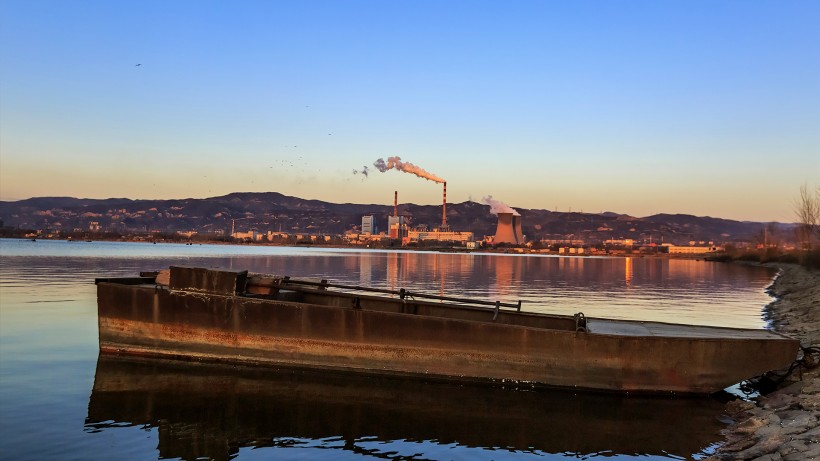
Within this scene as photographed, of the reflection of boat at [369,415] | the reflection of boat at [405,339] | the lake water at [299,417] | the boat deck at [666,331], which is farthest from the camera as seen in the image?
the boat deck at [666,331]

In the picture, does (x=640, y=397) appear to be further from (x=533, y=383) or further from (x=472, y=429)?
(x=472, y=429)

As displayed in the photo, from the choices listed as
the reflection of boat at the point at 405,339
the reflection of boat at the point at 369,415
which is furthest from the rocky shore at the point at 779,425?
the reflection of boat at the point at 405,339

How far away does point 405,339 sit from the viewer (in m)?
16.1

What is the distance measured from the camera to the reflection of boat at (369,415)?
12156 mm

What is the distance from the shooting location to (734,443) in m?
12.0

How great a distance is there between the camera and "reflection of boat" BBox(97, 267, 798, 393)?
15.1 meters

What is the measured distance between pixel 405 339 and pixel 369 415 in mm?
2716

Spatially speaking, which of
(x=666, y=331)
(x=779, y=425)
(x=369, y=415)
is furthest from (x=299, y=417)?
(x=666, y=331)

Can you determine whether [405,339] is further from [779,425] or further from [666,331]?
[779,425]

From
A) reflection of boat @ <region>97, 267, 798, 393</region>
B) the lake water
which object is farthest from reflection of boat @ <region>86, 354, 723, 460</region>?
reflection of boat @ <region>97, 267, 798, 393</region>

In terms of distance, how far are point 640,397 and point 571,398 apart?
67.5 inches

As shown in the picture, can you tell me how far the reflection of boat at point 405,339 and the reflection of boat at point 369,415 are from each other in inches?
17.5

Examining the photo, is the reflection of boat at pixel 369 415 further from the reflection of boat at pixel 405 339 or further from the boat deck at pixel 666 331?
the boat deck at pixel 666 331

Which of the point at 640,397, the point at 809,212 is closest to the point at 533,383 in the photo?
the point at 640,397
